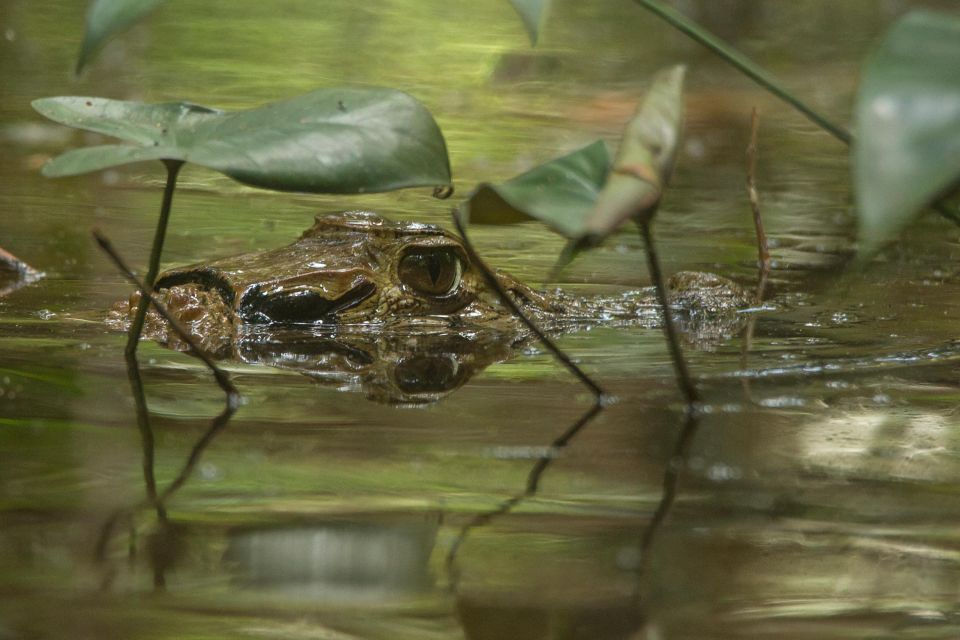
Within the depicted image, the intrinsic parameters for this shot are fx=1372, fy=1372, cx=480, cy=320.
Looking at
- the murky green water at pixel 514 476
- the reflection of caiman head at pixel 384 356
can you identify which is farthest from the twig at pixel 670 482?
the reflection of caiman head at pixel 384 356

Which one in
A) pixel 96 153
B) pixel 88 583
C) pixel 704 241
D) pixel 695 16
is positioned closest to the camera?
pixel 88 583

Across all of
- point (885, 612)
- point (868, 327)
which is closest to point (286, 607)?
point (885, 612)

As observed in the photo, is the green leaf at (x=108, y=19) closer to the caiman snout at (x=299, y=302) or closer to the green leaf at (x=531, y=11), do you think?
the green leaf at (x=531, y=11)

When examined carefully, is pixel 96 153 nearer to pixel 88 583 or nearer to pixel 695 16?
pixel 88 583

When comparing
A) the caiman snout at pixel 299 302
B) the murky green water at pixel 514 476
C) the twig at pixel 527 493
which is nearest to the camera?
the murky green water at pixel 514 476

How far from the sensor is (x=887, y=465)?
168cm

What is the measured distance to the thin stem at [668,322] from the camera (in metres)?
1.63

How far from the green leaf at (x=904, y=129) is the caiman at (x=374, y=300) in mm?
1774

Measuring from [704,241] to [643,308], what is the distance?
3.01 feet

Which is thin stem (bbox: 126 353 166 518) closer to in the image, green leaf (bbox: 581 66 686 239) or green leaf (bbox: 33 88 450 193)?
green leaf (bbox: 33 88 450 193)

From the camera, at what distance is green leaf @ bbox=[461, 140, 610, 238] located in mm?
1407

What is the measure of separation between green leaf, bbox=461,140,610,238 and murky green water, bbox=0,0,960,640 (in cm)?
31

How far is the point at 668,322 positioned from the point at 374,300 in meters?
1.22

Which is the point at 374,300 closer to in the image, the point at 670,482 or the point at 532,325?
the point at 532,325
